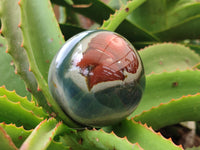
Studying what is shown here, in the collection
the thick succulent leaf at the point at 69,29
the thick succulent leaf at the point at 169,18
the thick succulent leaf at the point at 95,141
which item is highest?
the thick succulent leaf at the point at 95,141

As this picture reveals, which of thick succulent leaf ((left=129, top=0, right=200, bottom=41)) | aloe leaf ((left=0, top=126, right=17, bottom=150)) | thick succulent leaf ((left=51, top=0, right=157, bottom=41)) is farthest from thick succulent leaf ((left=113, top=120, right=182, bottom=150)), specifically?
thick succulent leaf ((left=129, top=0, right=200, bottom=41))

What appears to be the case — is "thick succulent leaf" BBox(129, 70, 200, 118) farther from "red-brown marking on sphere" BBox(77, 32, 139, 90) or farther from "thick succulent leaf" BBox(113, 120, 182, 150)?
"red-brown marking on sphere" BBox(77, 32, 139, 90)

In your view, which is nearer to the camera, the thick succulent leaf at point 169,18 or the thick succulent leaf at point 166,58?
the thick succulent leaf at point 166,58

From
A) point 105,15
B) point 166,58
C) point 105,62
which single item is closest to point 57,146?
point 105,62

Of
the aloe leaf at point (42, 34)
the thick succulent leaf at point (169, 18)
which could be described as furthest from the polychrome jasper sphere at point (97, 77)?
the thick succulent leaf at point (169, 18)

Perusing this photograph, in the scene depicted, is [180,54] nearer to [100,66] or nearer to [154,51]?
[154,51]

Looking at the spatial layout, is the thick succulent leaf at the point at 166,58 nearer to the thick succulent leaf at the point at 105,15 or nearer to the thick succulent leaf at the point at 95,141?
the thick succulent leaf at the point at 105,15

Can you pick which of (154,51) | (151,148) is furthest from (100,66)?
(154,51)

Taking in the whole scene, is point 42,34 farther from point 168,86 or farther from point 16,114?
point 168,86
